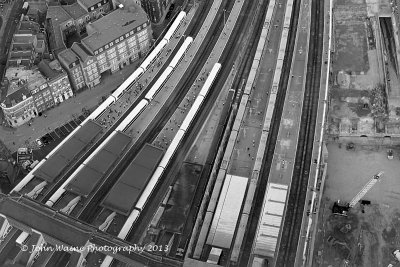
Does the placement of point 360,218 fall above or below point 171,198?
above

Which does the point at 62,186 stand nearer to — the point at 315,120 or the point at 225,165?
the point at 225,165

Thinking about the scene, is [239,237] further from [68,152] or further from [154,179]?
[68,152]

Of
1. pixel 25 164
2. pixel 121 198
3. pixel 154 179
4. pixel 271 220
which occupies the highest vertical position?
pixel 154 179

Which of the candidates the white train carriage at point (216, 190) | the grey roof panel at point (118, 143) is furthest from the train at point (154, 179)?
the white train carriage at point (216, 190)

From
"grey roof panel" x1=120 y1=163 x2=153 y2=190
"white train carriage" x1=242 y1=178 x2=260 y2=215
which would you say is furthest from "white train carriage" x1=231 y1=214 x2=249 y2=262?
"grey roof panel" x1=120 y1=163 x2=153 y2=190

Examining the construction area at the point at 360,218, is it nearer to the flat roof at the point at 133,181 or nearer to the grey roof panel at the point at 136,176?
the flat roof at the point at 133,181

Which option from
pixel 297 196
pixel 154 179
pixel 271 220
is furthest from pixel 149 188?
pixel 297 196
